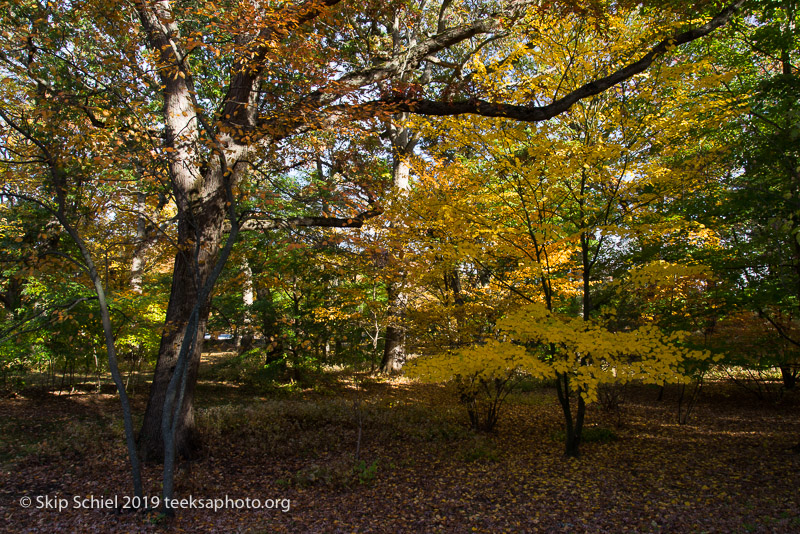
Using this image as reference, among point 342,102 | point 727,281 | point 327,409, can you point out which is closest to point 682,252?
point 727,281

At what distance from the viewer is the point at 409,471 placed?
5.77 meters

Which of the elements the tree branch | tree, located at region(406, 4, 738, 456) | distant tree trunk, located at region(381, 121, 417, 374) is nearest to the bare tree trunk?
distant tree trunk, located at region(381, 121, 417, 374)

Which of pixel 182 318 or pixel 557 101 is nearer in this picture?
pixel 182 318

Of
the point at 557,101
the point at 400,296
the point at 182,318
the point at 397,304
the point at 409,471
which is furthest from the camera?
the point at 400,296

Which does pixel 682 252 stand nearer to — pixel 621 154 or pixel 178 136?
pixel 621 154

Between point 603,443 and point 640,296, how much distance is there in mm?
2735

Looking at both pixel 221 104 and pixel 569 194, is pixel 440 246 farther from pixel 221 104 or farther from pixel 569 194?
pixel 221 104

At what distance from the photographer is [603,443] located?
694 centimetres

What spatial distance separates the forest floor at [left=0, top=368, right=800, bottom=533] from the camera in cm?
416

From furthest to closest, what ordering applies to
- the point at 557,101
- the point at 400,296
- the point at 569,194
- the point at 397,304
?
the point at 400,296 → the point at 397,304 → the point at 569,194 → the point at 557,101

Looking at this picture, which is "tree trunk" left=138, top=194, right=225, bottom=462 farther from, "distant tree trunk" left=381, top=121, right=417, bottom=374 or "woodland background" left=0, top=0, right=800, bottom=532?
"distant tree trunk" left=381, top=121, right=417, bottom=374

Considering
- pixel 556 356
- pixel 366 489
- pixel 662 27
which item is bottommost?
pixel 366 489

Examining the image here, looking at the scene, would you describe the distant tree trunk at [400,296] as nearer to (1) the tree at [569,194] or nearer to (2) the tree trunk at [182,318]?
(1) the tree at [569,194]

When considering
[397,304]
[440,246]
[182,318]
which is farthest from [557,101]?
[397,304]
